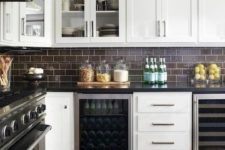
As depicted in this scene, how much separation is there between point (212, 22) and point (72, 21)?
137cm

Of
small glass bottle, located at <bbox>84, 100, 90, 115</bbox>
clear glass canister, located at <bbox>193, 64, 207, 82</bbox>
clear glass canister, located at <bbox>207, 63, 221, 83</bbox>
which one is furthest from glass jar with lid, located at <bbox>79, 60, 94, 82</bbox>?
clear glass canister, located at <bbox>207, 63, 221, 83</bbox>

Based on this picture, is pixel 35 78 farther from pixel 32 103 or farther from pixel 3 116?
pixel 3 116

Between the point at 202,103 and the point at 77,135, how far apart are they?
1.15 m

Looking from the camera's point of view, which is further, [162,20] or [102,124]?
[162,20]

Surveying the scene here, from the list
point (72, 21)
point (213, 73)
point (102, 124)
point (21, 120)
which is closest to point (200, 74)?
point (213, 73)

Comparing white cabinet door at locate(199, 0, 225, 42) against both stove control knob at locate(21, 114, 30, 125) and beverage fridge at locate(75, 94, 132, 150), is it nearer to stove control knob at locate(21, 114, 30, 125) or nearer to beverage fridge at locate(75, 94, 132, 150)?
beverage fridge at locate(75, 94, 132, 150)

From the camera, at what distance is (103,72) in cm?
390

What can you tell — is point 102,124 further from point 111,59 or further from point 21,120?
point 21,120

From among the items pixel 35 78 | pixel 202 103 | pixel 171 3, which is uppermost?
pixel 171 3

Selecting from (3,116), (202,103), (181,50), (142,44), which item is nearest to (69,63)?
(142,44)

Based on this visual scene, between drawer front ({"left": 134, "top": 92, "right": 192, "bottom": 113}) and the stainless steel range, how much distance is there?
88 cm

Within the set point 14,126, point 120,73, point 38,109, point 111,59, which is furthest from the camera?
point 111,59

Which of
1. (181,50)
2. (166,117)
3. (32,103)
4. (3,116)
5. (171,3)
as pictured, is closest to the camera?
(3,116)

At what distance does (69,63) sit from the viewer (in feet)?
13.3
